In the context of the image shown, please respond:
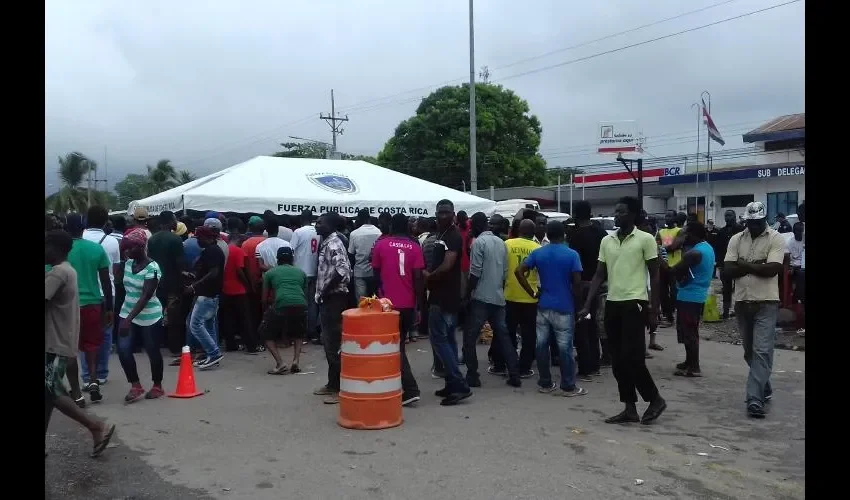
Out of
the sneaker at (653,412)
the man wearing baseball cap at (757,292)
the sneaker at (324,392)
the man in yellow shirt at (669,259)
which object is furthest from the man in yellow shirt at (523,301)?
the man in yellow shirt at (669,259)

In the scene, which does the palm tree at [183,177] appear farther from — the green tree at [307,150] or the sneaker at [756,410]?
the sneaker at [756,410]

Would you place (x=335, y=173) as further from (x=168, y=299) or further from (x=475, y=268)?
(x=475, y=268)

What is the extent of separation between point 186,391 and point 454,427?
3155 millimetres

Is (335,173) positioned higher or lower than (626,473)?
higher

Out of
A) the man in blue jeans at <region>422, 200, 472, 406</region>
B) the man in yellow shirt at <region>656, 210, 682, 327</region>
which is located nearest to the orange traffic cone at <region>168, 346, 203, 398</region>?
the man in blue jeans at <region>422, 200, 472, 406</region>

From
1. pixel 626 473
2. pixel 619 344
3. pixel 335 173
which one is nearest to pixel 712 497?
pixel 626 473

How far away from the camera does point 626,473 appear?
16.9 ft

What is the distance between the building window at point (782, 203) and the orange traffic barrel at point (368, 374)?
3148 cm

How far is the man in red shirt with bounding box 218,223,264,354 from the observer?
983 cm

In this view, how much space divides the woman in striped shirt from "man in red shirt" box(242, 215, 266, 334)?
2.50 meters

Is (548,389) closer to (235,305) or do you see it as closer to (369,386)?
(369,386)

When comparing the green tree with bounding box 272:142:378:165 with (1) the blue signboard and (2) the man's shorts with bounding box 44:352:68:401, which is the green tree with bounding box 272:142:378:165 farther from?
(2) the man's shorts with bounding box 44:352:68:401
